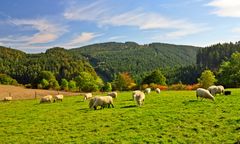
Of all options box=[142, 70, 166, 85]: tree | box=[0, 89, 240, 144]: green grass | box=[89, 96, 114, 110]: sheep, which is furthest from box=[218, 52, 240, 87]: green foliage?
box=[0, 89, 240, 144]: green grass

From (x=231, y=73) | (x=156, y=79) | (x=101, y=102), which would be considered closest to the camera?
(x=101, y=102)

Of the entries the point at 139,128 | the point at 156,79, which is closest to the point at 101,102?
the point at 139,128

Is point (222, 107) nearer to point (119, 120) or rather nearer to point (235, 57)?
point (119, 120)

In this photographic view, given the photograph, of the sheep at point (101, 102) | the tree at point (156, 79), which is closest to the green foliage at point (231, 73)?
the tree at point (156, 79)

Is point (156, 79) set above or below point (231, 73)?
below

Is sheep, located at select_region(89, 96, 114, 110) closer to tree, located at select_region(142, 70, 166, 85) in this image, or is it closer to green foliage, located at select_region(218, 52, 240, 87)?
green foliage, located at select_region(218, 52, 240, 87)

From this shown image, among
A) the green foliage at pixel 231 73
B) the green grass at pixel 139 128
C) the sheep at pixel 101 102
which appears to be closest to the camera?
the green grass at pixel 139 128

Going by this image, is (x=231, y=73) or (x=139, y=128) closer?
(x=139, y=128)

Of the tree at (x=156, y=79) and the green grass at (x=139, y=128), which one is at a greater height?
the tree at (x=156, y=79)

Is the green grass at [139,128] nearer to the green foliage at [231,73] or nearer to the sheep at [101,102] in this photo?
the sheep at [101,102]

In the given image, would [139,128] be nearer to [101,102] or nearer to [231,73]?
[101,102]

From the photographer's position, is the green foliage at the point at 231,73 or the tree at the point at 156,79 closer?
the green foliage at the point at 231,73

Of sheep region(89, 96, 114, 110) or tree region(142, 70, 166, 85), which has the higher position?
tree region(142, 70, 166, 85)

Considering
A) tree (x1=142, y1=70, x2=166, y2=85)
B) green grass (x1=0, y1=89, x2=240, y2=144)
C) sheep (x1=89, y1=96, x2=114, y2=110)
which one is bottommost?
green grass (x1=0, y1=89, x2=240, y2=144)
